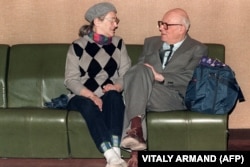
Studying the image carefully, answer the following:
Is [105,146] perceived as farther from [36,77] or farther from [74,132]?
[36,77]

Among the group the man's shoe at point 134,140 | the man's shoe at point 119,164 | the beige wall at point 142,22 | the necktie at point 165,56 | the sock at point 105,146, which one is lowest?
the man's shoe at point 119,164

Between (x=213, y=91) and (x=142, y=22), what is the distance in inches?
45.0

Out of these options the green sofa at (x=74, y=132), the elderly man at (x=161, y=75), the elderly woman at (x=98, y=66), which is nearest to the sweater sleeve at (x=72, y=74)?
the elderly woman at (x=98, y=66)

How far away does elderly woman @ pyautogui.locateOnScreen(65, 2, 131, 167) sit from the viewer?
14.2 ft

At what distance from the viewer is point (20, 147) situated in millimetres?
4348

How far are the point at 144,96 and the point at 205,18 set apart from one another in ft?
3.78

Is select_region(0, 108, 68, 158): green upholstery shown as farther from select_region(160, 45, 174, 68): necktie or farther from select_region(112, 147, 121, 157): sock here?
select_region(160, 45, 174, 68): necktie

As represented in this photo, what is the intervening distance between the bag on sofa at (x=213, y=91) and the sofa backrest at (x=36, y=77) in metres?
1.16

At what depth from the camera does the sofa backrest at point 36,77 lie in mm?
4832

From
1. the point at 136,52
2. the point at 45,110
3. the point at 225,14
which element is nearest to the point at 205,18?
the point at 225,14

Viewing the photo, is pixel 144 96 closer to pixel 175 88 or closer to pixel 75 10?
pixel 175 88

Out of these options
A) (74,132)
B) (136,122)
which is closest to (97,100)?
(74,132)

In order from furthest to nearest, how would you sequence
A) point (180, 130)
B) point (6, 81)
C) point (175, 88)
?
point (6, 81)
point (175, 88)
point (180, 130)

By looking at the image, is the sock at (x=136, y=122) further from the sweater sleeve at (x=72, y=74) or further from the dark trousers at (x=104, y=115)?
the sweater sleeve at (x=72, y=74)
